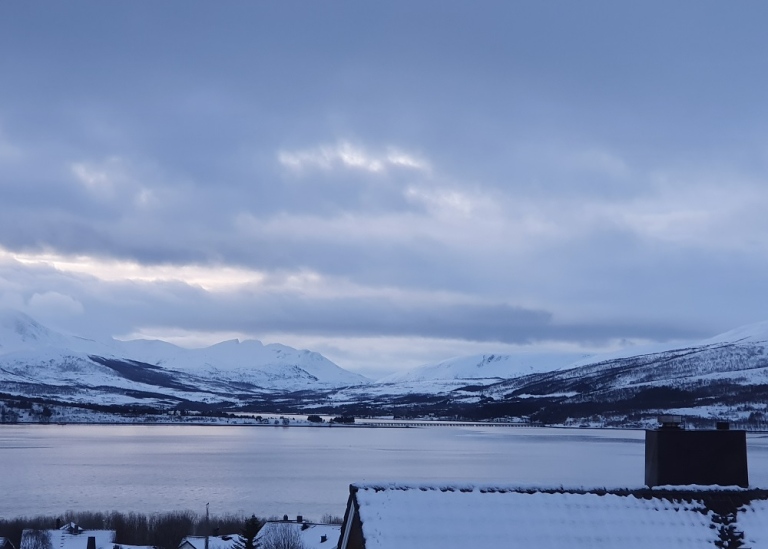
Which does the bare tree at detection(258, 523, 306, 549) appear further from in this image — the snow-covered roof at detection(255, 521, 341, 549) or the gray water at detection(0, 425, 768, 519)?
the gray water at detection(0, 425, 768, 519)

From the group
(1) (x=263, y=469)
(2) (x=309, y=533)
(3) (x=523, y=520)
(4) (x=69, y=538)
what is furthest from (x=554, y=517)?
(1) (x=263, y=469)

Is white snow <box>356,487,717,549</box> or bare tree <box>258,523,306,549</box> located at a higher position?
white snow <box>356,487,717,549</box>

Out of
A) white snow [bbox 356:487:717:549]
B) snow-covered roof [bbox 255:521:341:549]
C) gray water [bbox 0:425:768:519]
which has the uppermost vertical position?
white snow [bbox 356:487:717:549]

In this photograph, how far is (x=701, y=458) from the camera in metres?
12.6

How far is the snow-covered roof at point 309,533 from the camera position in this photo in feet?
122

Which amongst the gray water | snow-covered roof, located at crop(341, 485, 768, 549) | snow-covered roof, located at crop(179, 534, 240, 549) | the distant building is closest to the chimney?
the distant building

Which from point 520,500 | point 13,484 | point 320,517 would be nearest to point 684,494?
point 520,500

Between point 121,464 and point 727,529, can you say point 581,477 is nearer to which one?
point 121,464

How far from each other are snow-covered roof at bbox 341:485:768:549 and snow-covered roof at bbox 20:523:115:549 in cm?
3125

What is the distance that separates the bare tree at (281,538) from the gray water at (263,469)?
8573mm

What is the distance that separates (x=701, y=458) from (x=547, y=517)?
338 cm

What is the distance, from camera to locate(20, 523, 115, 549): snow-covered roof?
1525 inches

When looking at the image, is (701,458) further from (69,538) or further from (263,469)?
(263,469)

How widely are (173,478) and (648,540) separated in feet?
227
